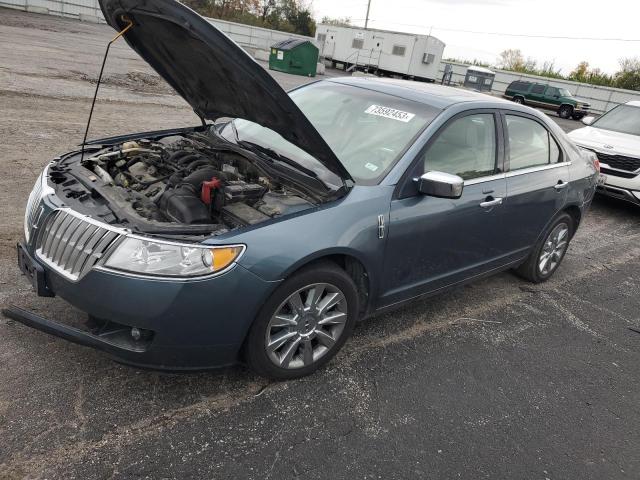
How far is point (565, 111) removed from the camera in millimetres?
29000

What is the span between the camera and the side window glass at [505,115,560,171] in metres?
3.98

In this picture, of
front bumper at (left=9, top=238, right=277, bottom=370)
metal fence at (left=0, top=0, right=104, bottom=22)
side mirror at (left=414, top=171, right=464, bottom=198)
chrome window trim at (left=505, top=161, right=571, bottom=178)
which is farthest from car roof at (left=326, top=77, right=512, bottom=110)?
metal fence at (left=0, top=0, right=104, bottom=22)

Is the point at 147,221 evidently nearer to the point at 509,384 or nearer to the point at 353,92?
the point at 353,92

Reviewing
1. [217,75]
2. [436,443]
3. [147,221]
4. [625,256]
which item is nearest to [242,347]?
[147,221]

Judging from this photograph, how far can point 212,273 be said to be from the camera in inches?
93.7

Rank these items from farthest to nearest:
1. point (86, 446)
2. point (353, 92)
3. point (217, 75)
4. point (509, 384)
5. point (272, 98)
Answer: point (353, 92), point (509, 384), point (217, 75), point (272, 98), point (86, 446)

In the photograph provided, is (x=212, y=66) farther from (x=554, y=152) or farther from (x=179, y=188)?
(x=554, y=152)

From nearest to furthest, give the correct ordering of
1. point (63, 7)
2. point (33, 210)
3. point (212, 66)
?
point (33, 210) → point (212, 66) → point (63, 7)

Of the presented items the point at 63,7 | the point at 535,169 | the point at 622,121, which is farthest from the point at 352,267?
the point at 63,7

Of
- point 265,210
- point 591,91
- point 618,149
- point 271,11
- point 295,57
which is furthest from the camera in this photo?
point 271,11

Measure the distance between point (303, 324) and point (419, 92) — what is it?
1.97m

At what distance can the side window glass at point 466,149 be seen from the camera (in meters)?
3.35

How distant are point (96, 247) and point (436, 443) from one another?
202 cm

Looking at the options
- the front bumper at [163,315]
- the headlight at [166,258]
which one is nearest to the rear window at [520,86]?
the front bumper at [163,315]
